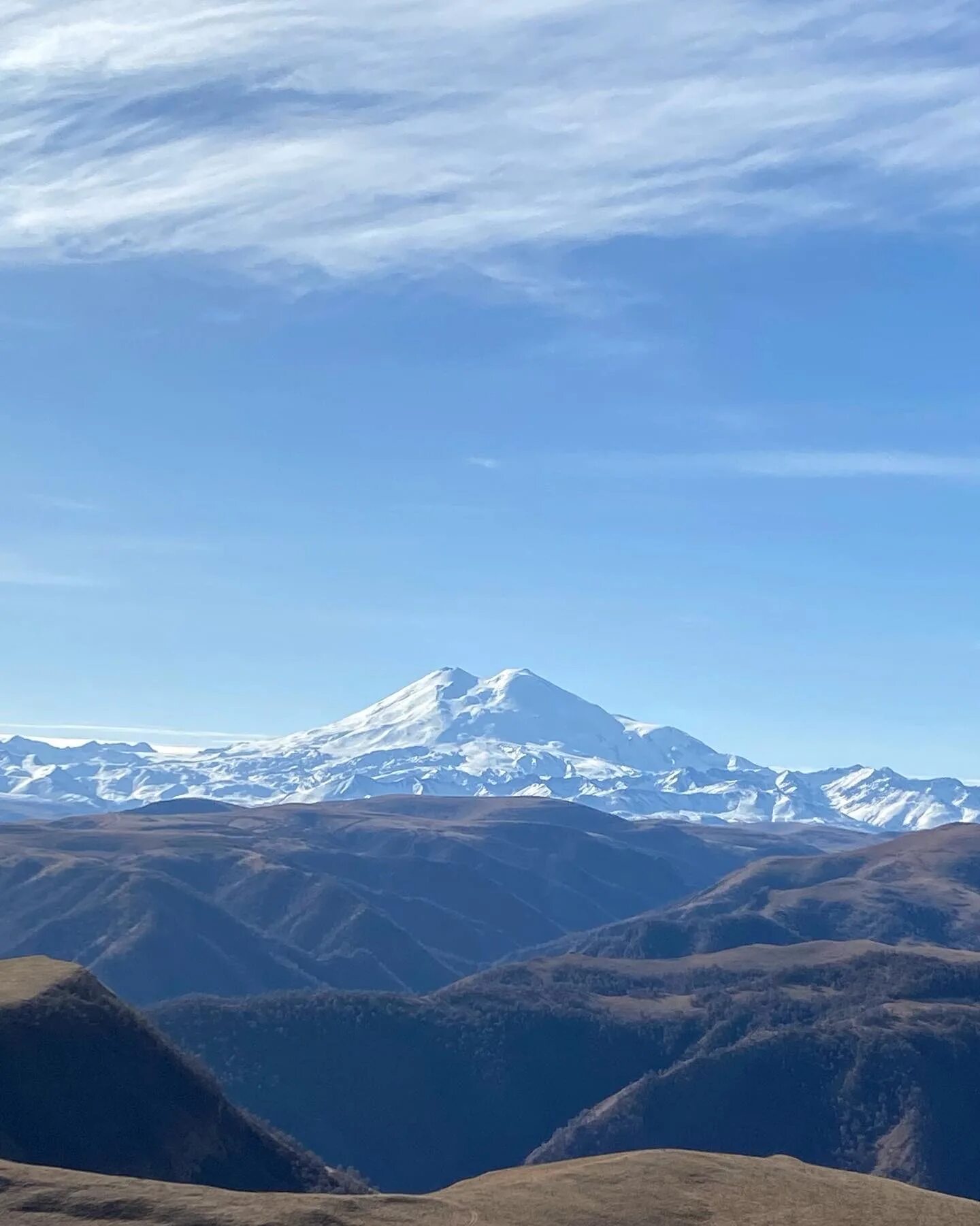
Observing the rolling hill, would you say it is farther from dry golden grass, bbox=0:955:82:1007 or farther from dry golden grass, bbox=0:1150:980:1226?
dry golden grass, bbox=0:1150:980:1226

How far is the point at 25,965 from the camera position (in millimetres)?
123562

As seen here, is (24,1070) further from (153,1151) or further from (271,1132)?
(271,1132)

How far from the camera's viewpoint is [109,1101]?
109062 millimetres

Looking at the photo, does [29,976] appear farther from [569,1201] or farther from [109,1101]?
[569,1201]

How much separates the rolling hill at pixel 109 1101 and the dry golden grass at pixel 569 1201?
2056 centimetres

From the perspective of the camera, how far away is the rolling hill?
338 ft

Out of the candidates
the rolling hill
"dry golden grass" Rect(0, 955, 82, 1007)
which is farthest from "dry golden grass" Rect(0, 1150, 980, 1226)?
"dry golden grass" Rect(0, 955, 82, 1007)

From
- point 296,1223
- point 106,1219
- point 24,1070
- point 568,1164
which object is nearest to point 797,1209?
point 568,1164

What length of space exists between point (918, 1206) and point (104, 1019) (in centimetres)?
6292

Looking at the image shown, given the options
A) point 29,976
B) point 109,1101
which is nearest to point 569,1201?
point 109,1101

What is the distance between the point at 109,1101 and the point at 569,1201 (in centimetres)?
3931

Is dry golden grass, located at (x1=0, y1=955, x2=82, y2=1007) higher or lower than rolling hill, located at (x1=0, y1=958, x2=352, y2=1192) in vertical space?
higher

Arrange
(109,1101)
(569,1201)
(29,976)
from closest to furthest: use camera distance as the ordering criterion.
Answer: (569,1201)
(109,1101)
(29,976)

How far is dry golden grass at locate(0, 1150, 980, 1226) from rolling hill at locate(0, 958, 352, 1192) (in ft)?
67.5
